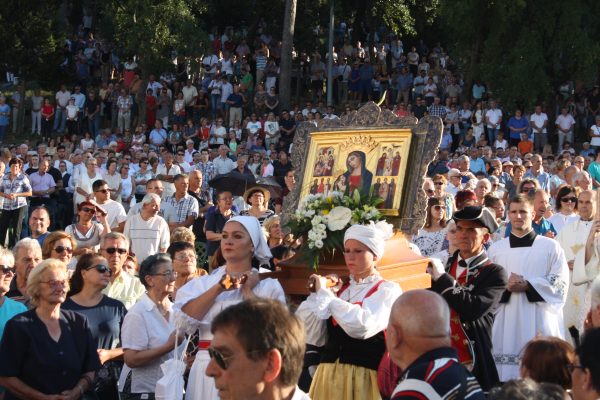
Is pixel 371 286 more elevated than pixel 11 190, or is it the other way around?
pixel 371 286

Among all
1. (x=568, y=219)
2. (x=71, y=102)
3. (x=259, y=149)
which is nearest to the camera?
(x=568, y=219)

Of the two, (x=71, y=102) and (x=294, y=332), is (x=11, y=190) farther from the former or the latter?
(x=294, y=332)

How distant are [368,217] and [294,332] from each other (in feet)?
→ 10.8

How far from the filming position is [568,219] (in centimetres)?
1217

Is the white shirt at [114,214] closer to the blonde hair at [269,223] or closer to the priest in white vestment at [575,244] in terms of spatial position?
the blonde hair at [269,223]

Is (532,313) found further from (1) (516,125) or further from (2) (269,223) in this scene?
(1) (516,125)

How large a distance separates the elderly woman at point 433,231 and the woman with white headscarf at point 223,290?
14.7ft

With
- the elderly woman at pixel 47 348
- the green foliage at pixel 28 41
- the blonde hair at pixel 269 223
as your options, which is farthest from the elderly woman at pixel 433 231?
the green foliage at pixel 28 41

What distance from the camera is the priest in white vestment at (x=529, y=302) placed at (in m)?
8.38

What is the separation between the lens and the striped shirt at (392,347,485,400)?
14.8 feet

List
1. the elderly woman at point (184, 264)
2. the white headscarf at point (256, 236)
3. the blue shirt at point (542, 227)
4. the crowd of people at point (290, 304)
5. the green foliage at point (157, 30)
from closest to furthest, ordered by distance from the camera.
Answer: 1. the crowd of people at point (290, 304)
2. the white headscarf at point (256, 236)
3. the elderly woman at point (184, 264)
4. the blue shirt at point (542, 227)
5. the green foliage at point (157, 30)

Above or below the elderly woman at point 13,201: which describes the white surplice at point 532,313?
above

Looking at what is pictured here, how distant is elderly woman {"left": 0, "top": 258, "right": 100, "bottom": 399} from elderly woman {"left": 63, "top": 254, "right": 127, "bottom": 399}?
625 millimetres

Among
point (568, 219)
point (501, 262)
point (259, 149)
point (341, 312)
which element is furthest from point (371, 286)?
point (259, 149)
